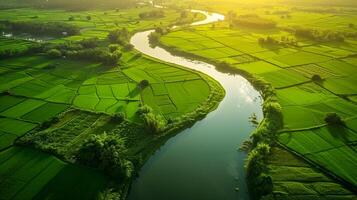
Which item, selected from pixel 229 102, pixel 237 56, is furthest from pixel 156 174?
pixel 237 56

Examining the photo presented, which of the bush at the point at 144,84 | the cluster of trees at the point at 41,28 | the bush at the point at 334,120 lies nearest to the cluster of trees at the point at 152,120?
the bush at the point at 144,84

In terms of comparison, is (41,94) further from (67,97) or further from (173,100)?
(173,100)

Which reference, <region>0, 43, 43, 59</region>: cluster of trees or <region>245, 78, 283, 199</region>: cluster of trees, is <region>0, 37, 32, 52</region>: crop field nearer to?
<region>0, 43, 43, 59</region>: cluster of trees

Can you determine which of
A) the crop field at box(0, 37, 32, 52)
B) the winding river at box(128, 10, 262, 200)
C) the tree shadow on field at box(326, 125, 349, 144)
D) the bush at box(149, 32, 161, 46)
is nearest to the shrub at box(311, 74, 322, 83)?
the winding river at box(128, 10, 262, 200)

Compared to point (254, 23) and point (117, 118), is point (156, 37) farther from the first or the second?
point (117, 118)

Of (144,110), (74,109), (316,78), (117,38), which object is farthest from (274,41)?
(74,109)

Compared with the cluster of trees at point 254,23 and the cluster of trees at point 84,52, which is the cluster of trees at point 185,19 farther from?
the cluster of trees at point 84,52
